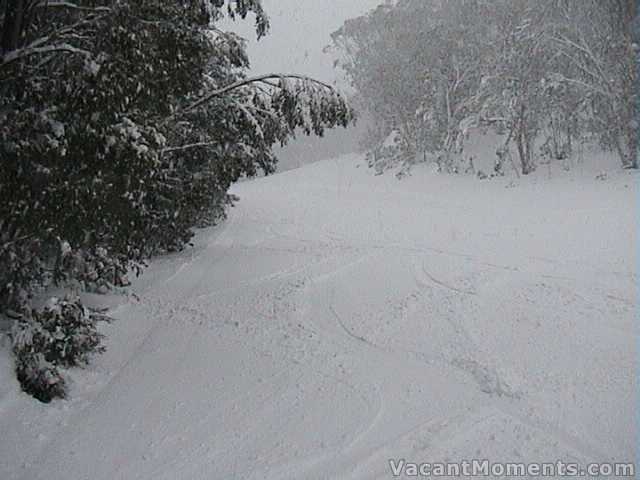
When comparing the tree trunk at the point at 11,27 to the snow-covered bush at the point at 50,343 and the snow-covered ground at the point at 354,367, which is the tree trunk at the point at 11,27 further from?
the snow-covered ground at the point at 354,367

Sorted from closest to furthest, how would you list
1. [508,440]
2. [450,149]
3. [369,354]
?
[508,440]
[369,354]
[450,149]

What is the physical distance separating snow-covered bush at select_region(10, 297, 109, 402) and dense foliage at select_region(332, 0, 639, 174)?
15247 mm

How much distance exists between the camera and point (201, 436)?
13.5 feet

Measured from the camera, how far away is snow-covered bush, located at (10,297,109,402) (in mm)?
4688

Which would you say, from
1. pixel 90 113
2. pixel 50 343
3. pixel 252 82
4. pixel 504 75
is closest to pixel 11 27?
pixel 90 113

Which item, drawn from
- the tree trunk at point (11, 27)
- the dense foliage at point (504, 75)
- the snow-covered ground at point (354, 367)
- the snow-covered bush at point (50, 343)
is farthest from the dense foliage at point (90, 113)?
the dense foliage at point (504, 75)

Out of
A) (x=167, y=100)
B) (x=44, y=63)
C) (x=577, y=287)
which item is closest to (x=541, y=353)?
(x=577, y=287)

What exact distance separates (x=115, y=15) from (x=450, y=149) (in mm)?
18020

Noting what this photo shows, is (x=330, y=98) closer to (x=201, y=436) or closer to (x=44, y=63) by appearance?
(x=44, y=63)

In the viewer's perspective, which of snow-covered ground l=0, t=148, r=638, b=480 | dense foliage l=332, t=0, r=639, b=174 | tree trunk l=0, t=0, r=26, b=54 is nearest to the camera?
snow-covered ground l=0, t=148, r=638, b=480

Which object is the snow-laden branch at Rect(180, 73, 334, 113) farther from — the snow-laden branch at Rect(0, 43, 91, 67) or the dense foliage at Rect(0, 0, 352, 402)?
the snow-laden branch at Rect(0, 43, 91, 67)

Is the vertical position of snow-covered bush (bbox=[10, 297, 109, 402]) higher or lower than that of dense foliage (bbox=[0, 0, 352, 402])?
lower

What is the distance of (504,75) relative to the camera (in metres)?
17.1

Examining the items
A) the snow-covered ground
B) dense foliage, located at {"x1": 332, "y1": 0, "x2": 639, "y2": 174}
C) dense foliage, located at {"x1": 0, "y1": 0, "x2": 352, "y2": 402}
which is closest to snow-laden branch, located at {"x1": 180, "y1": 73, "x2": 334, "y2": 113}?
dense foliage, located at {"x1": 0, "y1": 0, "x2": 352, "y2": 402}
